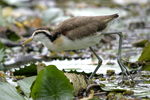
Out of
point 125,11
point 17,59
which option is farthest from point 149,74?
point 125,11

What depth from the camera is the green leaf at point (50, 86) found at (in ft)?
8.27

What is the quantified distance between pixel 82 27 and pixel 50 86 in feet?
3.98

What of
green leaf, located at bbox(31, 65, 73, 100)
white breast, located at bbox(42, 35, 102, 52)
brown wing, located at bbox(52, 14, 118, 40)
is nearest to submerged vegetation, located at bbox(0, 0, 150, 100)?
green leaf, located at bbox(31, 65, 73, 100)

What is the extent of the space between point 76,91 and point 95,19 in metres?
1.11

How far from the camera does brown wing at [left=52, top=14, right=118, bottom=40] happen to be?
11.5ft

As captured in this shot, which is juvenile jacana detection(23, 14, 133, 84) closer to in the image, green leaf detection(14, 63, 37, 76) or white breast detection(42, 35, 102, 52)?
white breast detection(42, 35, 102, 52)

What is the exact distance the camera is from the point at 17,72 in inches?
146

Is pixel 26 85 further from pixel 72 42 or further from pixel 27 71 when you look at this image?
pixel 72 42

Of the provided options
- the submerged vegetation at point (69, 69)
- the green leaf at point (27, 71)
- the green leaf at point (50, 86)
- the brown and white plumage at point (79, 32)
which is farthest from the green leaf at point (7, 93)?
the brown and white plumage at point (79, 32)

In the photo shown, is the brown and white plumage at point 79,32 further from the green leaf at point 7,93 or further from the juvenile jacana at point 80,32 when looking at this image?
the green leaf at point 7,93

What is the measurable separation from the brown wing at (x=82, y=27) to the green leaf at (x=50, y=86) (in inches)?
40.0

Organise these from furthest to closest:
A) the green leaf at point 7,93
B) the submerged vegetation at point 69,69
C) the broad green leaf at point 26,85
Answer: the broad green leaf at point 26,85 < the submerged vegetation at point 69,69 < the green leaf at point 7,93

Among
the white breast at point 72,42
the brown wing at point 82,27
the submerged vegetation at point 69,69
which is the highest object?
the brown wing at point 82,27

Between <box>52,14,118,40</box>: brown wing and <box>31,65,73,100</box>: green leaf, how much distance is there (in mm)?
1017
